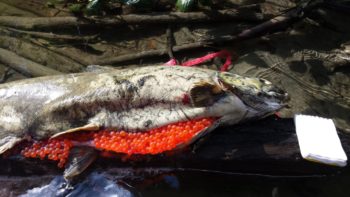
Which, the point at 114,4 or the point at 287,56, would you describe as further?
the point at 114,4

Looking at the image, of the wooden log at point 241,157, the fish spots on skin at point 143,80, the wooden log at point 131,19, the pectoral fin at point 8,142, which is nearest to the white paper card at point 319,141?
the wooden log at point 241,157

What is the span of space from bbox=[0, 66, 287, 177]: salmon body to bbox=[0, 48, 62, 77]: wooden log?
150 centimetres

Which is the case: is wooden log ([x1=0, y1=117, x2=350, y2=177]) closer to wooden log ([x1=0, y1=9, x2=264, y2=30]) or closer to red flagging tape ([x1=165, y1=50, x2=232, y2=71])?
red flagging tape ([x1=165, y1=50, x2=232, y2=71])

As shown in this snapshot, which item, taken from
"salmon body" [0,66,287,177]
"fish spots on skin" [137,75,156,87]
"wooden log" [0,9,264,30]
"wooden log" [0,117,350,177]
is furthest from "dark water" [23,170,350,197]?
"wooden log" [0,9,264,30]

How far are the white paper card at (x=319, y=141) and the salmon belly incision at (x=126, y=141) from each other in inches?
26.5

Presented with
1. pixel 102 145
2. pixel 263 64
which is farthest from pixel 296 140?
pixel 263 64

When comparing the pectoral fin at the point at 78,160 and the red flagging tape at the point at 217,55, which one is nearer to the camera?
the pectoral fin at the point at 78,160

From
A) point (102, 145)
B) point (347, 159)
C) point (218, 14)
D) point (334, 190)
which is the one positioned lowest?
point (334, 190)

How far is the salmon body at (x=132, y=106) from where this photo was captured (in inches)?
142

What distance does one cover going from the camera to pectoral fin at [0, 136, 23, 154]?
3779mm

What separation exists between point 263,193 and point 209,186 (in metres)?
0.44

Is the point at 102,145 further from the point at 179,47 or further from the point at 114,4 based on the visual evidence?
the point at 114,4

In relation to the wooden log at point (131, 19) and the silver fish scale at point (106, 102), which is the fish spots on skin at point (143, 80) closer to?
the silver fish scale at point (106, 102)

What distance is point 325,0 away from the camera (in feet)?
18.5
